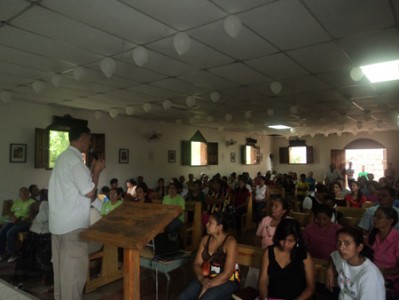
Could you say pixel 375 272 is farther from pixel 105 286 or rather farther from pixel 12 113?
pixel 12 113

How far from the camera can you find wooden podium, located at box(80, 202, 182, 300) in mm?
1684

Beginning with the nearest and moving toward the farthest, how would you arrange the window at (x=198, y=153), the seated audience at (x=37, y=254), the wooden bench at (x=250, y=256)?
1. the wooden bench at (x=250, y=256)
2. the seated audience at (x=37, y=254)
3. the window at (x=198, y=153)

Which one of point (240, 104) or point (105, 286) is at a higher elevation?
point (240, 104)

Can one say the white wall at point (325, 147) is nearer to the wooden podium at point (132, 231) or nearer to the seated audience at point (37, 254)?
the seated audience at point (37, 254)

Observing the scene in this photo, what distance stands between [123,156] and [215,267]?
18.5 feet

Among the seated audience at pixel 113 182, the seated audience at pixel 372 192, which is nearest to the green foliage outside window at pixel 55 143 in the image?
the seated audience at pixel 113 182

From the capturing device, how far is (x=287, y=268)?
222 cm

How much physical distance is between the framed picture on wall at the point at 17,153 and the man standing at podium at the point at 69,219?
437 cm

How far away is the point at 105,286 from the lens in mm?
3758

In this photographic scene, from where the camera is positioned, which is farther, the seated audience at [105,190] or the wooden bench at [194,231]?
the seated audience at [105,190]

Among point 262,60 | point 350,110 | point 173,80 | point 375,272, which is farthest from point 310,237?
point 350,110

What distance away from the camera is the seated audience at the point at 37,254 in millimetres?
3826

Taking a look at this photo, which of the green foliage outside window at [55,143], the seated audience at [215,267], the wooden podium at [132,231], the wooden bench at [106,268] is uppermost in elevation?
the green foliage outside window at [55,143]

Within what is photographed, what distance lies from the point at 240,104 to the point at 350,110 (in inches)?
113
